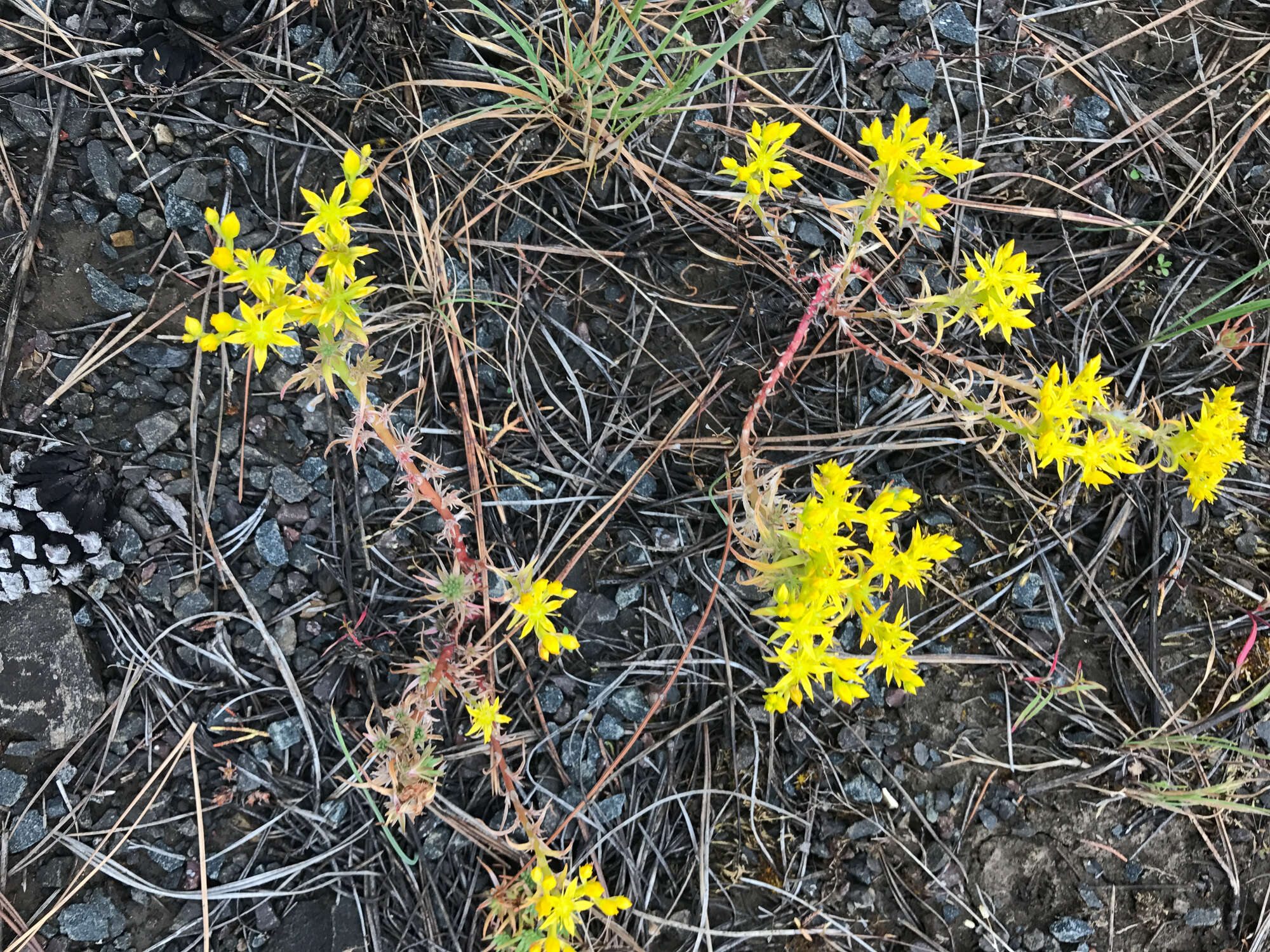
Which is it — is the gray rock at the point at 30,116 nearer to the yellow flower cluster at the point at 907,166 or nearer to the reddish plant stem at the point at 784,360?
the reddish plant stem at the point at 784,360

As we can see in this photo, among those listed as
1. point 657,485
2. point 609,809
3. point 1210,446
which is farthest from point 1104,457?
point 609,809

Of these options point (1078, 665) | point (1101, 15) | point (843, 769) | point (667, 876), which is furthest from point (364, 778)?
point (1101, 15)

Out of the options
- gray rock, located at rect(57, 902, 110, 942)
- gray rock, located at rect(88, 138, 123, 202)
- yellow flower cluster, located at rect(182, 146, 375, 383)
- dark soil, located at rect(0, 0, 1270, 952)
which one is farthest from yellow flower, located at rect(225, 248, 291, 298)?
gray rock, located at rect(57, 902, 110, 942)

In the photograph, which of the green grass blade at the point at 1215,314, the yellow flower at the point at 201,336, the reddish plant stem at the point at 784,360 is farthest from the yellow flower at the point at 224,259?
the green grass blade at the point at 1215,314

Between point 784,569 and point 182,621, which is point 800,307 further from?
point 182,621

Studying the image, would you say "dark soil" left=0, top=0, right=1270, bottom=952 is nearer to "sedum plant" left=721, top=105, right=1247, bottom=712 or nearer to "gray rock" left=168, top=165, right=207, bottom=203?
"gray rock" left=168, top=165, right=207, bottom=203

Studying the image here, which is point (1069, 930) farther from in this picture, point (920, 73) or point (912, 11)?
point (912, 11)
